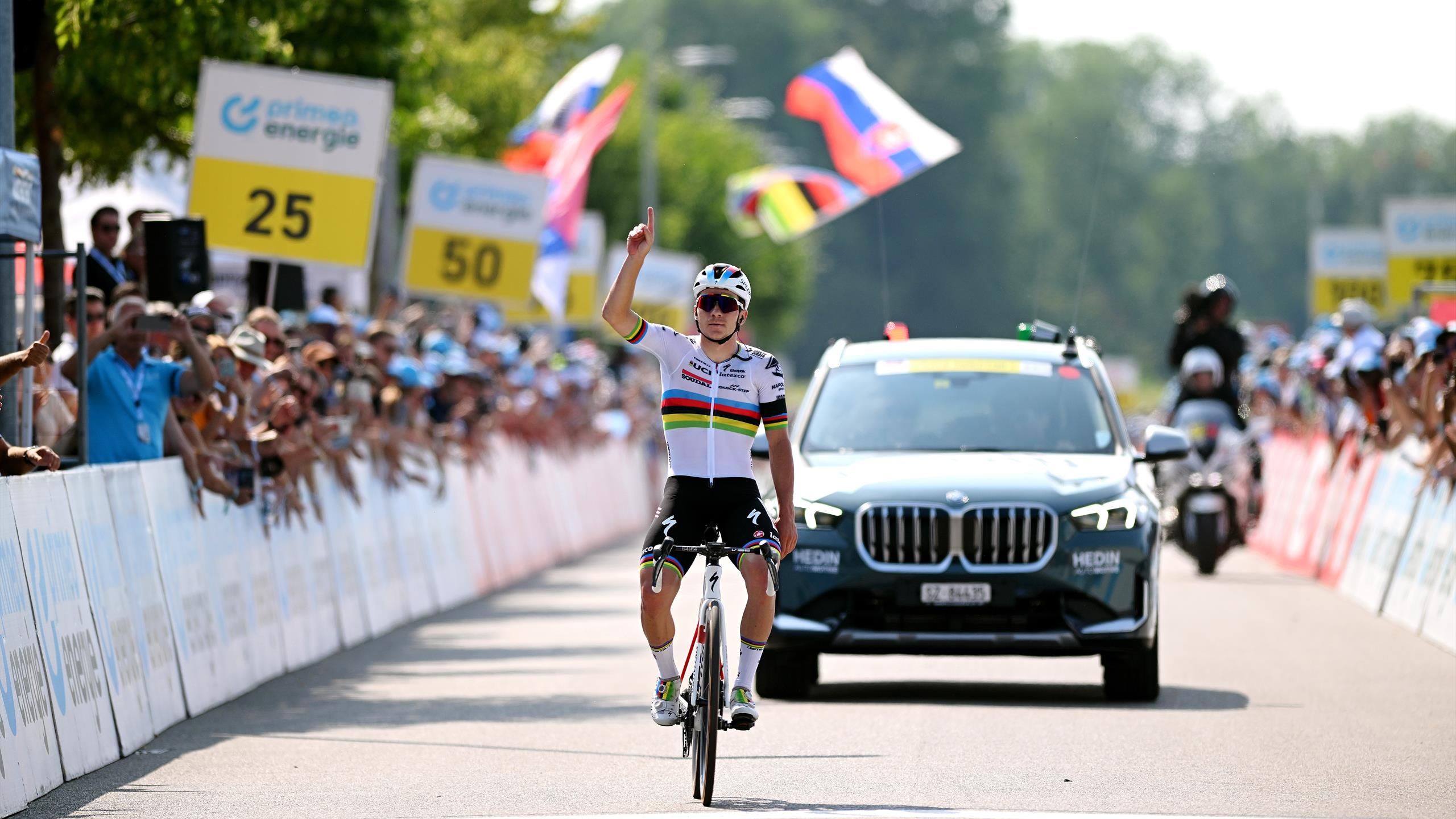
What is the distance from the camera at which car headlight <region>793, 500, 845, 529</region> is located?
13.9 metres

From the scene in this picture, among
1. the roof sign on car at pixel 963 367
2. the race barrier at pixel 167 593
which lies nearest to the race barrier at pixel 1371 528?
the roof sign on car at pixel 963 367

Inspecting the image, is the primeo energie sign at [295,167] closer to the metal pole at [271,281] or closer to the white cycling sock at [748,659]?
the metal pole at [271,281]

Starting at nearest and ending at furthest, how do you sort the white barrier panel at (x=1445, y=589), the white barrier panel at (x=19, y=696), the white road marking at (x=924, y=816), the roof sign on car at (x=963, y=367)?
the white road marking at (x=924, y=816), the white barrier panel at (x=19, y=696), the roof sign on car at (x=963, y=367), the white barrier panel at (x=1445, y=589)

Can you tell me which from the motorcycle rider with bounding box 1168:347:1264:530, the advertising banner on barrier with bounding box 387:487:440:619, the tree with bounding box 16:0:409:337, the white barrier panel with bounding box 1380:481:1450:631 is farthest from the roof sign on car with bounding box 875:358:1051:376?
the motorcycle rider with bounding box 1168:347:1264:530

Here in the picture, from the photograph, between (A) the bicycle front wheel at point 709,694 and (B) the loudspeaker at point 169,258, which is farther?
(B) the loudspeaker at point 169,258

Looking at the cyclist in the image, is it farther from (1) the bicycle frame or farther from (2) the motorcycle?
(2) the motorcycle

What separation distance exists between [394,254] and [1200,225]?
115 metres

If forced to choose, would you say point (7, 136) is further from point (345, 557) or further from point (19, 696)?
point (345, 557)

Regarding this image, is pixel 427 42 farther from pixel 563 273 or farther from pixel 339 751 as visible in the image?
pixel 339 751

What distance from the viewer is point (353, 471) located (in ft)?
65.8

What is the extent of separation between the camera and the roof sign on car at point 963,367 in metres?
15.3

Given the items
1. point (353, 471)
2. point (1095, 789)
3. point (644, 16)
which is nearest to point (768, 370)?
point (1095, 789)

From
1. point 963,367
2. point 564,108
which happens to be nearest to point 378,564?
point 963,367

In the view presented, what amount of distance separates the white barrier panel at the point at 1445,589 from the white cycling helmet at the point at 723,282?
26.5 feet
